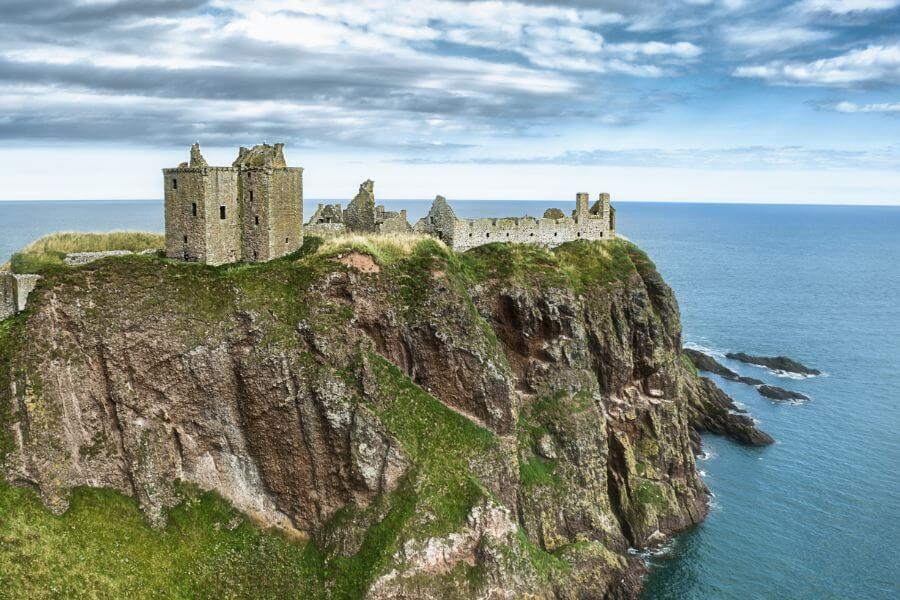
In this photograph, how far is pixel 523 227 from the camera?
2950 inches

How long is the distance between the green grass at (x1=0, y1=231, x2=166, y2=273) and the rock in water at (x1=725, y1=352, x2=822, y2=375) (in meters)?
96.5

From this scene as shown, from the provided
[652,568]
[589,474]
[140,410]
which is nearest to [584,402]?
[589,474]

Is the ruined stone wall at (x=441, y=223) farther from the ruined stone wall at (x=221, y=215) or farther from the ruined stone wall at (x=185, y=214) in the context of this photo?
the ruined stone wall at (x=185, y=214)

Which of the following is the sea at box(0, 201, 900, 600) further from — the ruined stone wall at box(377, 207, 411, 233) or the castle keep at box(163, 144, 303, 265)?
the castle keep at box(163, 144, 303, 265)

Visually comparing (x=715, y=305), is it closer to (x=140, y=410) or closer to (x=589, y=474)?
(x=589, y=474)

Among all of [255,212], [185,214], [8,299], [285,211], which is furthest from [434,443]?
[8,299]

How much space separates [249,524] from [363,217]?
98.9ft

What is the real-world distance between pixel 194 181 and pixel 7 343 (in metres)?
17.1

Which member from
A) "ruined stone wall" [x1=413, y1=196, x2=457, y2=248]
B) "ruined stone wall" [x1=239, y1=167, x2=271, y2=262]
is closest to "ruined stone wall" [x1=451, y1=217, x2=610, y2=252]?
"ruined stone wall" [x1=413, y1=196, x2=457, y2=248]

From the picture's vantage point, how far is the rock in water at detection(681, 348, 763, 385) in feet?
368

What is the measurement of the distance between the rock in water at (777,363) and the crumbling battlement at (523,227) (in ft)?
169

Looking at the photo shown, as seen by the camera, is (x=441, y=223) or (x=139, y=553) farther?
(x=441, y=223)

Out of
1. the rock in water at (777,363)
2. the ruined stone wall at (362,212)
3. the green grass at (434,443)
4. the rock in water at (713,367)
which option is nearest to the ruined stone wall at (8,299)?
the green grass at (434,443)

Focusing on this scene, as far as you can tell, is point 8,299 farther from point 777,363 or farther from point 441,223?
point 777,363
